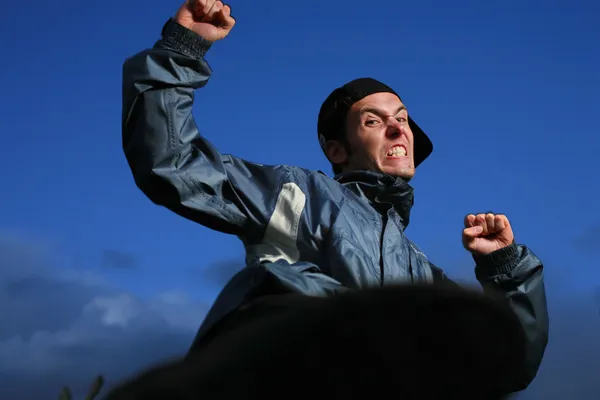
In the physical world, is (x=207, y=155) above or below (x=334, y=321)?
above

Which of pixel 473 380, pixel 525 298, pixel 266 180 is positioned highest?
pixel 266 180

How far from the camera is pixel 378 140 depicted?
147 inches

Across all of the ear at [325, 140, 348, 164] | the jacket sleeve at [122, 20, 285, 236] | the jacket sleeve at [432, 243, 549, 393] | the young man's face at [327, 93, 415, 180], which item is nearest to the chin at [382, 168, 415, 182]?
the young man's face at [327, 93, 415, 180]

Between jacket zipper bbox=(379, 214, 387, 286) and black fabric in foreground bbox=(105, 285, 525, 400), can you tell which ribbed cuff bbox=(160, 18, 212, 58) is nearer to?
jacket zipper bbox=(379, 214, 387, 286)

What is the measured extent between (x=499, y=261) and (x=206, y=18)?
1589 millimetres

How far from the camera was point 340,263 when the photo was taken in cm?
277

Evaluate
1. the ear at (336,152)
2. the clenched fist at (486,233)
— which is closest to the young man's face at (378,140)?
the ear at (336,152)

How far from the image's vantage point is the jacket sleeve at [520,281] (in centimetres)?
327

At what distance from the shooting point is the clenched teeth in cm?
369

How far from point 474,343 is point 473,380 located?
0.05 metres

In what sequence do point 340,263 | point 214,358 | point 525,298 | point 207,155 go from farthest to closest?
point 525,298
point 207,155
point 340,263
point 214,358

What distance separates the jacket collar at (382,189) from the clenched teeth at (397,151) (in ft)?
0.72

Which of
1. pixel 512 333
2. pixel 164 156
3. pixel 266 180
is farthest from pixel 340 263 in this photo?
pixel 512 333

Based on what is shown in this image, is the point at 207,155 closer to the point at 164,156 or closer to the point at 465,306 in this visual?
the point at 164,156
